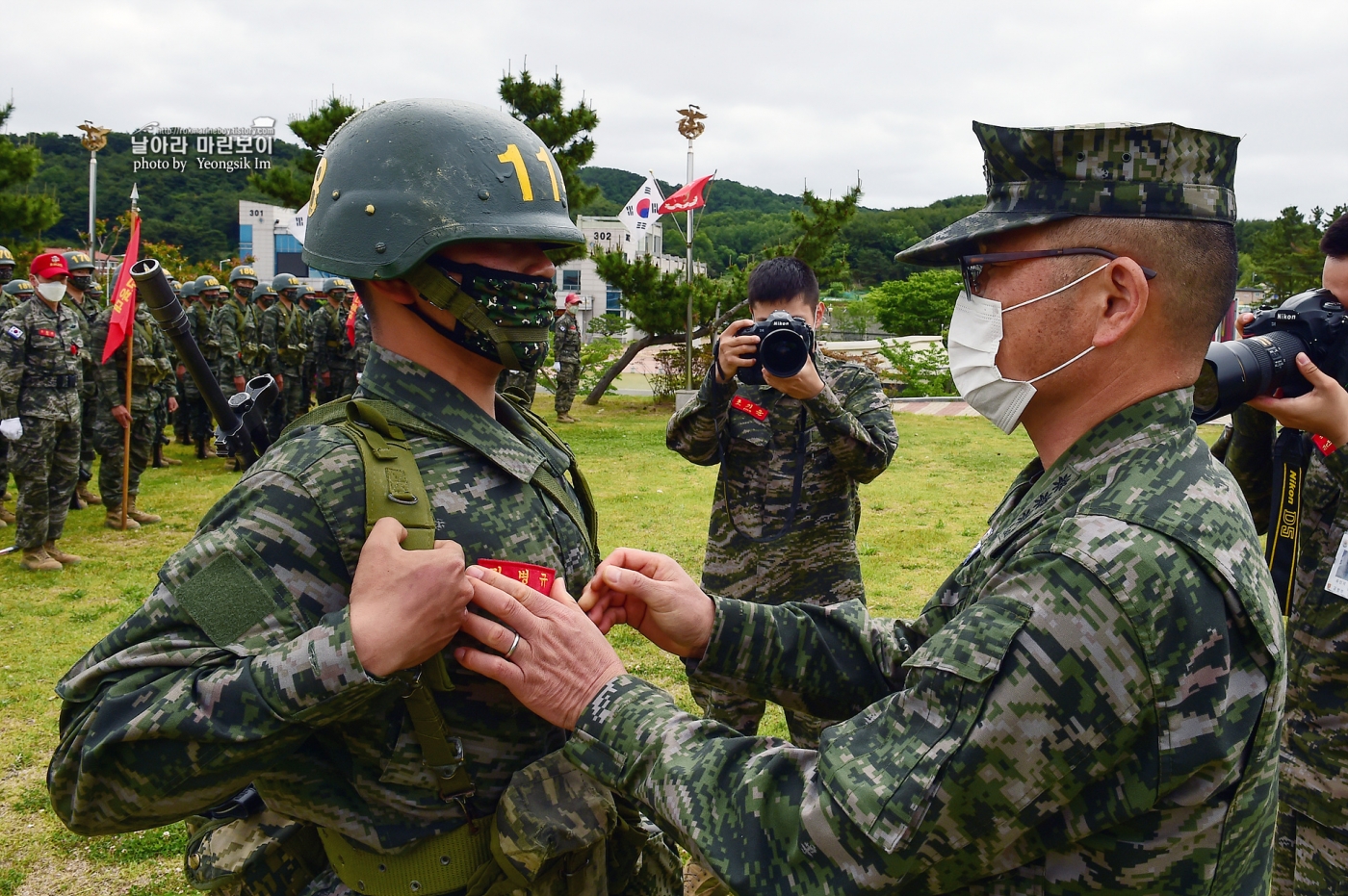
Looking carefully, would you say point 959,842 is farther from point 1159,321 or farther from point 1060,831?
point 1159,321

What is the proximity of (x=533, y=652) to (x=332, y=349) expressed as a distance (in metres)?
15.1

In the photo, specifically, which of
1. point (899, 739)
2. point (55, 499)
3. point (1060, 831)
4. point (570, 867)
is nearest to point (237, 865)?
point (570, 867)

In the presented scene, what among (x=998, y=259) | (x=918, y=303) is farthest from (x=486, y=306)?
(x=918, y=303)

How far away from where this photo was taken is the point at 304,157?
17.8 meters

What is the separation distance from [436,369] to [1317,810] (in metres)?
3.29

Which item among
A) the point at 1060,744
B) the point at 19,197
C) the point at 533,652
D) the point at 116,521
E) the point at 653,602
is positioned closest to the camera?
the point at 1060,744

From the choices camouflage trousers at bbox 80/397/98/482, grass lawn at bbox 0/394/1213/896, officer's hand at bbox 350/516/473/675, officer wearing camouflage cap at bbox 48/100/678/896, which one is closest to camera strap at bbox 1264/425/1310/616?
officer wearing camouflage cap at bbox 48/100/678/896

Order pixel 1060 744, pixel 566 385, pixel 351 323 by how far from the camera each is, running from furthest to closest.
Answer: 1. pixel 566 385
2. pixel 351 323
3. pixel 1060 744

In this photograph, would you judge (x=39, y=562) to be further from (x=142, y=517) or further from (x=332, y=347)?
(x=332, y=347)

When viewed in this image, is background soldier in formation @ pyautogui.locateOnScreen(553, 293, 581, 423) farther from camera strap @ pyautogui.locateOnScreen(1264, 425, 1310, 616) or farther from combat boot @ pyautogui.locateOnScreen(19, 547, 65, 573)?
camera strap @ pyautogui.locateOnScreen(1264, 425, 1310, 616)

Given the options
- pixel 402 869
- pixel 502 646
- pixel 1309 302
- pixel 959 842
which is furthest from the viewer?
pixel 1309 302

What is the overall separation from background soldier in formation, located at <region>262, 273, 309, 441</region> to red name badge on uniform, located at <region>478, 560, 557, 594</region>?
1378 cm

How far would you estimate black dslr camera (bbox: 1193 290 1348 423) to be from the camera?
2766mm

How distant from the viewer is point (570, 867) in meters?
2.08
